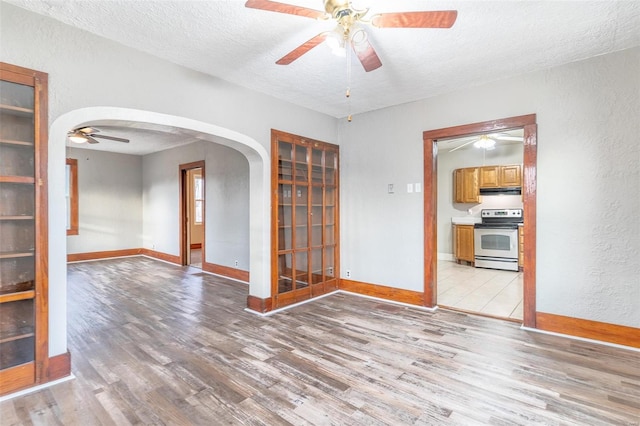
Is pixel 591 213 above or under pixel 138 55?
under

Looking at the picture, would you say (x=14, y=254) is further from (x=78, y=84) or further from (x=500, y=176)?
(x=500, y=176)

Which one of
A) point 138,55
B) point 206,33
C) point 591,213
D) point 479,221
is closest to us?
point 206,33

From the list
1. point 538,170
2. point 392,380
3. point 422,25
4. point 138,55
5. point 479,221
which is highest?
point 138,55

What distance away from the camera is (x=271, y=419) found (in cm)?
Answer: 186

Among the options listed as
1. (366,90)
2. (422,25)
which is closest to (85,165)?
(366,90)

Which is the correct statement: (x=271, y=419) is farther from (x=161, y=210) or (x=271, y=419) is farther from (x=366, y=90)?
(x=161, y=210)

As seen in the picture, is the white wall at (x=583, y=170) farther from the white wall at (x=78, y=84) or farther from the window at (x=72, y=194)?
the window at (x=72, y=194)

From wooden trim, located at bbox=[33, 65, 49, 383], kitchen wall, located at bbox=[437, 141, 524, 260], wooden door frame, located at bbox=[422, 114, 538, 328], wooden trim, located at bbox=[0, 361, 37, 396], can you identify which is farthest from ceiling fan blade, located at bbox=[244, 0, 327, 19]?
kitchen wall, located at bbox=[437, 141, 524, 260]

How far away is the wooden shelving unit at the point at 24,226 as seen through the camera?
7.02ft

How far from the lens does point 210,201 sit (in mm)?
6199

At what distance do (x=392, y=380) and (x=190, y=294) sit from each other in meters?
3.39

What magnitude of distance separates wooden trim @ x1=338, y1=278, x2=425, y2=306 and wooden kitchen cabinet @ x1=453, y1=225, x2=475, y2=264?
3360 millimetres

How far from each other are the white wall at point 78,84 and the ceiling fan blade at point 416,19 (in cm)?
204

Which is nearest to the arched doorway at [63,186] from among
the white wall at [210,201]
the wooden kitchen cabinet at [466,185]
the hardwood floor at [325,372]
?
the hardwood floor at [325,372]
